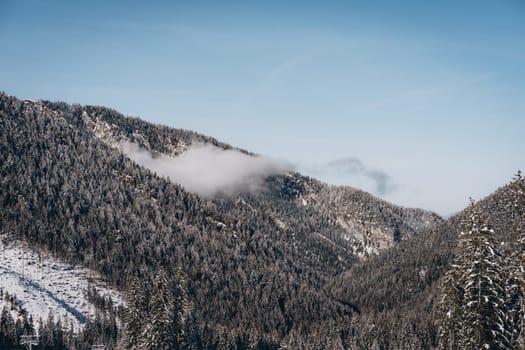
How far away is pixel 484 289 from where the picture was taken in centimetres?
4047

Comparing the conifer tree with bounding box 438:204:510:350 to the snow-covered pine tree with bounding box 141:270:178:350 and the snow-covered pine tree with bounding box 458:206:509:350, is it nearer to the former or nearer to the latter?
the snow-covered pine tree with bounding box 458:206:509:350

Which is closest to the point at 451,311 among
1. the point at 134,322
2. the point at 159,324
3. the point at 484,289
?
the point at 484,289

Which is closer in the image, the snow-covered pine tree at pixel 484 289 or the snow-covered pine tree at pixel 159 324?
the snow-covered pine tree at pixel 484 289

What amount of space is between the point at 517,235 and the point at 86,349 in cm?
14486

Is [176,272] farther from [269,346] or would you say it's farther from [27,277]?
[27,277]

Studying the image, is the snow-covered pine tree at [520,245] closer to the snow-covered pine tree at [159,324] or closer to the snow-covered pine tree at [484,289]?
the snow-covered pine tree at [484,289]

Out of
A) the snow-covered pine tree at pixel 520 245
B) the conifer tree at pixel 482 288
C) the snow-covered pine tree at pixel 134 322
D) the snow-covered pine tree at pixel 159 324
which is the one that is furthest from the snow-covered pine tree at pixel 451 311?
the snow-covered pine tree at pixel 134 322

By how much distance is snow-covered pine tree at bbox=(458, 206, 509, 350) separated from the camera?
40250 mm

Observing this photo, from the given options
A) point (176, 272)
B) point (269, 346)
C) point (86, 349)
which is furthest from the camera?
point (269, 346)

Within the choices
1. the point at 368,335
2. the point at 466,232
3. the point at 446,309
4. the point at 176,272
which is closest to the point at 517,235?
the point at 466,232

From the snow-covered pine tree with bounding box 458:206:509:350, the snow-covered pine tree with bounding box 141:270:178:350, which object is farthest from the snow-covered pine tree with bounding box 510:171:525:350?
the snow-covered pine tree with bounding box 141:270:178:350

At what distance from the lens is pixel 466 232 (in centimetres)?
4188

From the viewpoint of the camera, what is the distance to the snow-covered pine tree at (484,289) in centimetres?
4025

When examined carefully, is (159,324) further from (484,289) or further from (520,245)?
(520,245)
